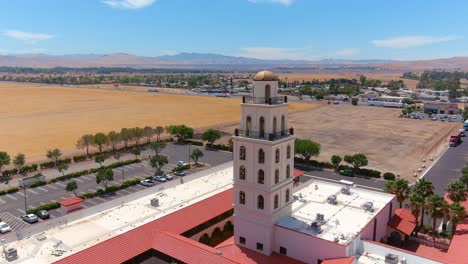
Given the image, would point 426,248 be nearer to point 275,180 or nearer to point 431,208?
point 431,208

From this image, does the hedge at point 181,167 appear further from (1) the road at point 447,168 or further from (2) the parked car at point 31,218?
(1) the road at point 447,168

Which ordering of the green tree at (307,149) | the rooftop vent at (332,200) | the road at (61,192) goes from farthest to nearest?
the green tree at (307,149)
the road at (61,192)
the rooftop vent at (332,200)

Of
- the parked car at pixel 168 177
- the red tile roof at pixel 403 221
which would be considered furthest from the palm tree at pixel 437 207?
the parked car at pixel 168 177

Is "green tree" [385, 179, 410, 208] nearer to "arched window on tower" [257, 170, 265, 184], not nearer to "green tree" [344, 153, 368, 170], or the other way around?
"arched window on tower" [257, 170, 265, 184]

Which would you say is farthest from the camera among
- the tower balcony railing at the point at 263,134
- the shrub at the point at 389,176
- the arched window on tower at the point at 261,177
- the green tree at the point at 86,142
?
the green tree at the point at 86,142

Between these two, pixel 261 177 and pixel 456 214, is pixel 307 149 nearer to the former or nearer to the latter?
pixel 456 214

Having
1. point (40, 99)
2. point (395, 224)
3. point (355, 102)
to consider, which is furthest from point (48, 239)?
point (40, 99)

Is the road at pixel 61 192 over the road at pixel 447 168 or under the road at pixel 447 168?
under
